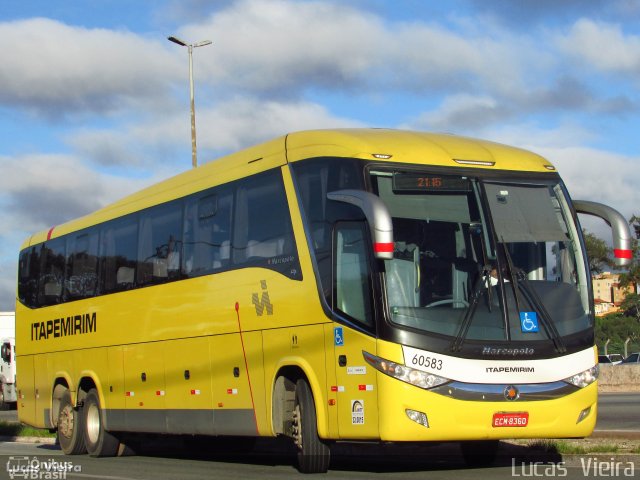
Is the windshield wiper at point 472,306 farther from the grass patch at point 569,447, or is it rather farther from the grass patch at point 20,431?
the grass patch at point 20,431

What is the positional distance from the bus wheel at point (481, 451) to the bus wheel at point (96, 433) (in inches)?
283

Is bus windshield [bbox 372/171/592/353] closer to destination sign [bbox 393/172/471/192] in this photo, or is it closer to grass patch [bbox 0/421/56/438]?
destination sign [bbox 393/172/471/192]

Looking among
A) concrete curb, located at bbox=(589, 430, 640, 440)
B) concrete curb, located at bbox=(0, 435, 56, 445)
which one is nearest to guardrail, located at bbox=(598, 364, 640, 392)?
concrete curb, located at bbox=(0, 435, 56, 445)

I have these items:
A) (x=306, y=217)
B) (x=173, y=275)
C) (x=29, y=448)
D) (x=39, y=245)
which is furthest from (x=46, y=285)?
(x=306, y=217)

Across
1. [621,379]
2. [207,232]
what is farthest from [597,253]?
[207,232]

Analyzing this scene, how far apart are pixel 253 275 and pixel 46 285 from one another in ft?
28.2

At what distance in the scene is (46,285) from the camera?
21016mm

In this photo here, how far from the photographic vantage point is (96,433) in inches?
728

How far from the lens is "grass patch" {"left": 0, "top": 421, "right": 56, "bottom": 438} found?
25.0 meters

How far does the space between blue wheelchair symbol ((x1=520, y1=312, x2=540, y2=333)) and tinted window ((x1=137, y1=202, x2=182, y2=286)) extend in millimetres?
5959

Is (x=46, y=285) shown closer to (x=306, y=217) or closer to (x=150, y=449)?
(x=150, y=449)

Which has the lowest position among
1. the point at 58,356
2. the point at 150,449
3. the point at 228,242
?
the point at 150,449

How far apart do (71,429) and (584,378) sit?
10304mm

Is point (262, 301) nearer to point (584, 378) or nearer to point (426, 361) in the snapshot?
point (426, 361)
